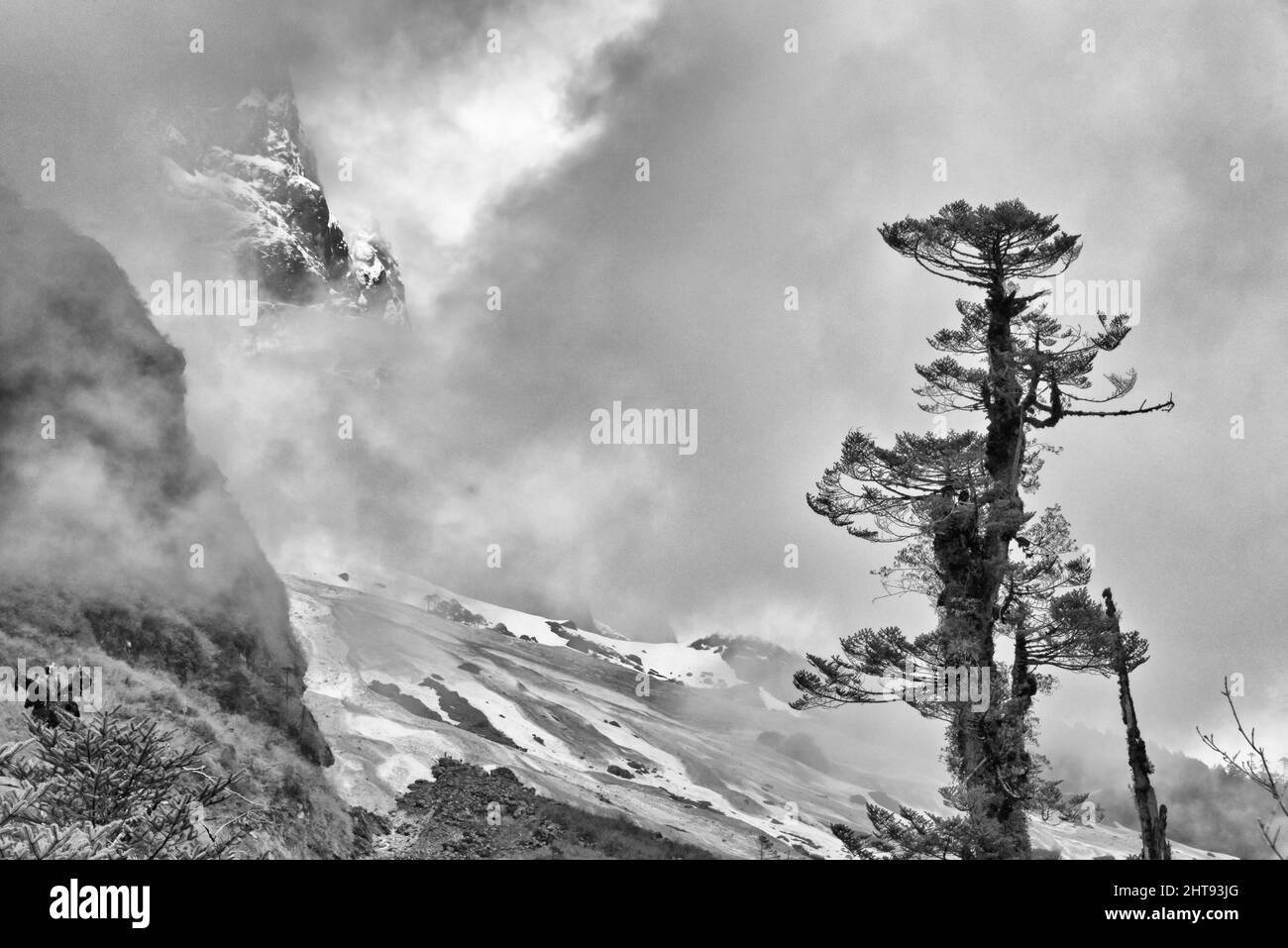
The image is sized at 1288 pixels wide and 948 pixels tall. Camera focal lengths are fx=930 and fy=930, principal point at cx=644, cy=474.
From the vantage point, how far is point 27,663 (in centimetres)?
3197

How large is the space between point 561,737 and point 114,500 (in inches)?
1834

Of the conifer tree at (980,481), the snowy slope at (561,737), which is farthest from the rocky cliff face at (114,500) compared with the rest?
the conifer tree at (980,481)

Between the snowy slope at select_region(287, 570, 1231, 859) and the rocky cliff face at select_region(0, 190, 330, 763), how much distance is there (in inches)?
430

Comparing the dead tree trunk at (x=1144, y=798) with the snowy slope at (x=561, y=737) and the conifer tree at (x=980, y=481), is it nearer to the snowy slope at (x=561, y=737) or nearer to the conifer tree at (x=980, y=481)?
the conifer tree at (x=980, y=481)

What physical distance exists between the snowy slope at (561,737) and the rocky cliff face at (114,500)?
10.9 meters

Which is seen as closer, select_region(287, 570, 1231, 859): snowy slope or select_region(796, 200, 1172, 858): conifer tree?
select_region(796, 200, 1172, 858): conifer tree

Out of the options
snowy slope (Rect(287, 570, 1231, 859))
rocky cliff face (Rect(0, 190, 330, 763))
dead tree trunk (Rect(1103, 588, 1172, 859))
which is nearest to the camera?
dead tree trunk (Rect(1103, 588, 1172, 859))

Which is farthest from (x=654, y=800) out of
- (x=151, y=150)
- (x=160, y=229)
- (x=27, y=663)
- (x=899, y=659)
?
(x=151, y=150)

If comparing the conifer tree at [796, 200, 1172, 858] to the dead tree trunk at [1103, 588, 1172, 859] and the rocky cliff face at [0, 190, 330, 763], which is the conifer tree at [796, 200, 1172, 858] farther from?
the rocky cliff face at [0, 190, 330, 763]

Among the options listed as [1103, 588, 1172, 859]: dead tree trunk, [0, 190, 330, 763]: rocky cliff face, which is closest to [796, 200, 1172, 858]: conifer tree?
[1103, 588, 1172, 859]: dead tree trunk

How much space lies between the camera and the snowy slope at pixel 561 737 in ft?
206

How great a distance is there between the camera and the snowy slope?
6281 centimetres
